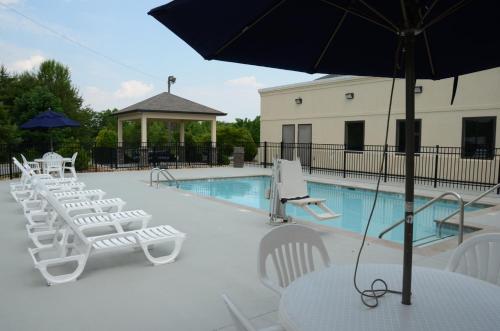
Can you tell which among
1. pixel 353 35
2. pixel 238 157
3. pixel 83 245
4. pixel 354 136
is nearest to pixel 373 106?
pixel 354 136

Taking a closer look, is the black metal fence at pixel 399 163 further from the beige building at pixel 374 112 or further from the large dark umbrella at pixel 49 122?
the large dark umbrella at pixel 49 122

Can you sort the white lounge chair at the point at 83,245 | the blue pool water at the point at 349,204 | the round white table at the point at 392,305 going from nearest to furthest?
1. the round white table at the point at 392,305
2. the white lounge chair at the point at 83,245
3. the blue pool water at the point at 349,204

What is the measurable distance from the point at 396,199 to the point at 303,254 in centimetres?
897

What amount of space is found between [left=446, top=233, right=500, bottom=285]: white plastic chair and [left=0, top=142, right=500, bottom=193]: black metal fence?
395 inches

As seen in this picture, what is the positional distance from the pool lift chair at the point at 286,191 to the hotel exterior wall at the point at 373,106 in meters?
8.50

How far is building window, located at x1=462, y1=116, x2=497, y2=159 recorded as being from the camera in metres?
12.1

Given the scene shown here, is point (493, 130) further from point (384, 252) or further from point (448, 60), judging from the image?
point (448, 60)

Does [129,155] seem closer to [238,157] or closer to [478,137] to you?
[238,157]

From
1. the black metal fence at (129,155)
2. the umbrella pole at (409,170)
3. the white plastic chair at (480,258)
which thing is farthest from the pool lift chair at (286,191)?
the black metal fence at (129,155)

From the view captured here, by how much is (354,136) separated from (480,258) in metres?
14.3

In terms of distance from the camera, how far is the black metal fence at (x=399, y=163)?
40.1 feet

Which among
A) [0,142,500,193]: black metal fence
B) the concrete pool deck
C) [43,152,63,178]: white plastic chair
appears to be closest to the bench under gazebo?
[0,142,500,193]: black metal fence

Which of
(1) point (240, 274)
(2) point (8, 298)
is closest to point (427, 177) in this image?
(1) point (240, 274)

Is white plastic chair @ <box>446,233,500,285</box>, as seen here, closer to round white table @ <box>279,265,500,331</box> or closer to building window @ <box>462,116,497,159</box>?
round white table @ <box>279,265,500,331</box>
